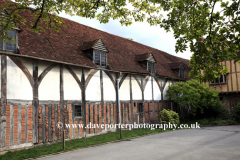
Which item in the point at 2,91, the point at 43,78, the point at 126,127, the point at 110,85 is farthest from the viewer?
the point at 126,127

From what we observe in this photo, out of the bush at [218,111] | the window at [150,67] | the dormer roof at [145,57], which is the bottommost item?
the bush at [218,111]

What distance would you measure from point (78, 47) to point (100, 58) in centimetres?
163

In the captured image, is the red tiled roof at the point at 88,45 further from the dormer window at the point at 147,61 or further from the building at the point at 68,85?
the dormer window at the point at 147,61

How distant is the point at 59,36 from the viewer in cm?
1280

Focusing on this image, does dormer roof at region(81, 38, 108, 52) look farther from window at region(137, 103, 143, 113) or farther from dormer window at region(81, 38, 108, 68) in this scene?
window at region(137, 103, 143, 113)

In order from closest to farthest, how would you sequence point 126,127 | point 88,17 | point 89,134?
point 88,17 < point 89,134 < point 126,127

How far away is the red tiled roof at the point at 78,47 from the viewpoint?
10.4 metres

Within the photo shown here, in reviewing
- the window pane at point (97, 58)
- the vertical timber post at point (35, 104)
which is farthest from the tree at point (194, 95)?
the vertical timber post at point (35, 104)

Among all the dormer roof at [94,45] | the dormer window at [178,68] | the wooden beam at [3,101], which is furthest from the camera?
the dormer window at [178,68]

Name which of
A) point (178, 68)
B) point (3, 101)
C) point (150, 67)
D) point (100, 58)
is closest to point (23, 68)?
point (3, 101)

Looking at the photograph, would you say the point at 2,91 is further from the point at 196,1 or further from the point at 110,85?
the point at 196,1

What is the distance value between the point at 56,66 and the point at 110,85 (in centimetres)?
433

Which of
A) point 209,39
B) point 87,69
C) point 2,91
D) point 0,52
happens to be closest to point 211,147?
point 209,39

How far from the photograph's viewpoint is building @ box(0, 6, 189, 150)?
355 inches
